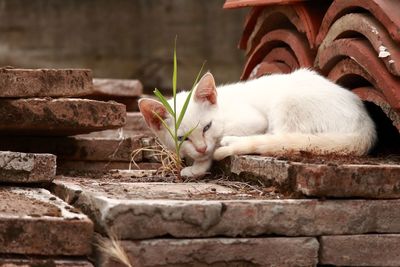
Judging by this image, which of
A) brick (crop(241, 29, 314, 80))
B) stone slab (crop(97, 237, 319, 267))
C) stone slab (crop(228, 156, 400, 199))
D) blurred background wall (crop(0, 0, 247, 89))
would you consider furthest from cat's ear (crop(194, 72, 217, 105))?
blurred background wall (crop(0, 0, 247, 89))

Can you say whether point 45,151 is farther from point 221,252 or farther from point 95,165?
point 221,252

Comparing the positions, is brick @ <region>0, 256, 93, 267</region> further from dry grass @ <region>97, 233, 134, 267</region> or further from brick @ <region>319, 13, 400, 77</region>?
brick @ <region>319, 13, 400, 77</region>

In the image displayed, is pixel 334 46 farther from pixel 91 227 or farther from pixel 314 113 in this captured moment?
pixel 91 227

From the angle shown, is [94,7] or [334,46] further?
[94,7]

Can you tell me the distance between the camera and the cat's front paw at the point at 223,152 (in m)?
4.46

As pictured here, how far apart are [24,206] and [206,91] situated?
4.68 feet

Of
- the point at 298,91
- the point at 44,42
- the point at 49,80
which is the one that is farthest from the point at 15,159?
the point at 44,42

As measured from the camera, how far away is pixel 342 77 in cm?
502

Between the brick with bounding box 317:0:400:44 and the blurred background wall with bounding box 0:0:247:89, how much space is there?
551cm

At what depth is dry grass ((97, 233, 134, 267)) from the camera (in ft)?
10.8

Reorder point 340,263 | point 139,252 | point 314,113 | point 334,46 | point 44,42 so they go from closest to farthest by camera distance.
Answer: point 139,252 < point 340,263 < point 314,113 < point 334,46 < point 44,42

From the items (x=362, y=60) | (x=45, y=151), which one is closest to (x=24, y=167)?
(x=45, y=151)

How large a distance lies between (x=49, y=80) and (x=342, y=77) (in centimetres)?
165

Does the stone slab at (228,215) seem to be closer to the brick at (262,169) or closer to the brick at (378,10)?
the brick at (262,169)
